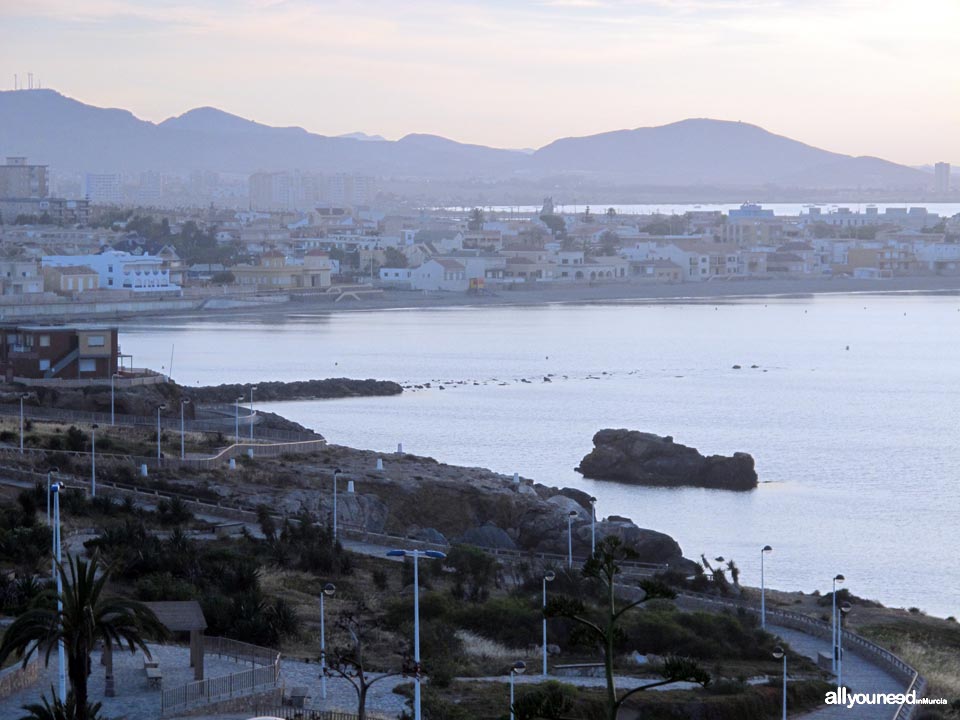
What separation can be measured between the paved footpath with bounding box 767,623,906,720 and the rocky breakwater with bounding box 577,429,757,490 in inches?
293

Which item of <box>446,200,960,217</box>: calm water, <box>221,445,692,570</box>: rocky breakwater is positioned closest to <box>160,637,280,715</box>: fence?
<box>221,445,692,570</box>: rocky breakwater

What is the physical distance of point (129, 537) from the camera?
30.8 feet

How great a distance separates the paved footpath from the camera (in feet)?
24.0

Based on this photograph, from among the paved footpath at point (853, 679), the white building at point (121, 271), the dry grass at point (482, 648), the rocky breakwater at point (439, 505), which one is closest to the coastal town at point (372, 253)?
the white building at point (121, 271)

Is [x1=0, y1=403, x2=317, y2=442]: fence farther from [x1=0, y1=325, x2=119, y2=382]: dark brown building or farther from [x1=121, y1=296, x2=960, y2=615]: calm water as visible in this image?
[x1=121, y1=296, x2=960, y2=615]: calm water

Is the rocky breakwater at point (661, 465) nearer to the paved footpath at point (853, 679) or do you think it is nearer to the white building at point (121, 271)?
the paved footpath at point (853, 679)

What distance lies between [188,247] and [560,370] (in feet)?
84.7

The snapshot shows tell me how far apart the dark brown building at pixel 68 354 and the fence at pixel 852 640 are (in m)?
8.76

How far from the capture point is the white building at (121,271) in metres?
42.1

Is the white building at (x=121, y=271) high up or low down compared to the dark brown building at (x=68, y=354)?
down

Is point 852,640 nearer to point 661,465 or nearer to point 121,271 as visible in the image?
point 661,465

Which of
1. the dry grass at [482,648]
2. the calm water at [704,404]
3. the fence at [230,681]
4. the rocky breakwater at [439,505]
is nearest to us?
the fence at [230,681]

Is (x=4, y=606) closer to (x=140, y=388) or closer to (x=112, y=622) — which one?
(x=112, y=622)

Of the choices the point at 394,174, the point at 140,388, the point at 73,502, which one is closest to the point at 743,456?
the point at 140,388
